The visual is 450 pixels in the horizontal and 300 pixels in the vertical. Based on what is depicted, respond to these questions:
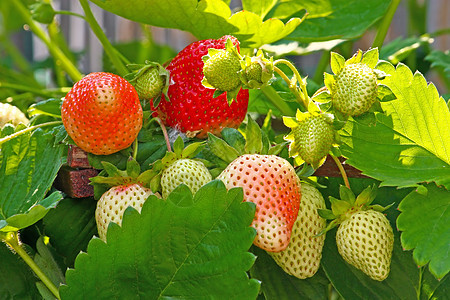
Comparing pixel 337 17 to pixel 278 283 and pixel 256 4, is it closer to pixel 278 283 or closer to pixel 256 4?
pixel 256 4

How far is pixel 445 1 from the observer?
6.31 feet

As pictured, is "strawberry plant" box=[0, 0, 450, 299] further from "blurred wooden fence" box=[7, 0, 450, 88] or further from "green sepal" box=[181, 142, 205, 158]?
"blurred wooden fence" box=[7, 0, 450, 88]

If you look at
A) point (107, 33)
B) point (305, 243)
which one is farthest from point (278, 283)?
point (107, 33)

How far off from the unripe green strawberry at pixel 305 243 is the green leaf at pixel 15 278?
0.20m

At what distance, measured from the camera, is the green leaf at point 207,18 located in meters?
0.46

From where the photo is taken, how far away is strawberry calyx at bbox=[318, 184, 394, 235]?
1.31ft

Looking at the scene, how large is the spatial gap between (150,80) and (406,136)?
202 mm

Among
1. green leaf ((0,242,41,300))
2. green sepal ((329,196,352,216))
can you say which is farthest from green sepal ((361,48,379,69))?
green leaf ((0,242,41,300))

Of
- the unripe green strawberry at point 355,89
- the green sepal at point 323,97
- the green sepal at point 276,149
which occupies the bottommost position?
the green sepal at point 276,149

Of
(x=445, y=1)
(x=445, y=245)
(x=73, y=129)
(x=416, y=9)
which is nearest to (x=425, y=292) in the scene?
(x=445, y=245)

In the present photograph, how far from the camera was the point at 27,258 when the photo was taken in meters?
0.43

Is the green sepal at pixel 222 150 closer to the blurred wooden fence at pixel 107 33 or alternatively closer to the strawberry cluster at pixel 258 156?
the strawberry cluster at pixel 258 156

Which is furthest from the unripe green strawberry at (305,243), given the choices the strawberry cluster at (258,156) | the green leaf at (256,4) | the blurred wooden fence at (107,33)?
the blurred wooden fence at (107,33)

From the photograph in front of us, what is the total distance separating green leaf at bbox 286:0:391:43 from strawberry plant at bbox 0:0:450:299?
0.48ft
